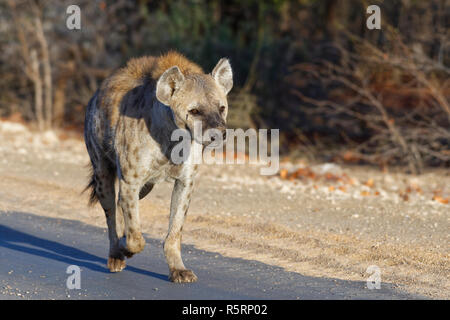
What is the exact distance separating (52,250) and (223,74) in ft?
8.12

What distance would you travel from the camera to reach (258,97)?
1770cm

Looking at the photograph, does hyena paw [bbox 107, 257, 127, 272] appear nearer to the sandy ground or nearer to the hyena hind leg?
the hyena hind leg

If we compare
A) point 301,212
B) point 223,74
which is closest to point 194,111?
point 223,74

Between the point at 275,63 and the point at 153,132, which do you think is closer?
the point at 153,132

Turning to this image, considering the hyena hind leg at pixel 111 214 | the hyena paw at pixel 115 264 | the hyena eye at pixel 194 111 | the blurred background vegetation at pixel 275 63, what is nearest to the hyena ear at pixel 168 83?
the hyena eye at pixel 194 111

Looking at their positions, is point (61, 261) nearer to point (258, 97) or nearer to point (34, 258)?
point (34, 258)

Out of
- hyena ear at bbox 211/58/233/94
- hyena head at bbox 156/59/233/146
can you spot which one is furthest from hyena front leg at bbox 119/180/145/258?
hyena ear at bbox 211/58/233/94

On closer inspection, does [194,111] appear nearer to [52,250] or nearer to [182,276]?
[182,276]

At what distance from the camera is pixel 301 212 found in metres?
9.33

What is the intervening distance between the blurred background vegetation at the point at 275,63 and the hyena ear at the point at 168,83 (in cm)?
757

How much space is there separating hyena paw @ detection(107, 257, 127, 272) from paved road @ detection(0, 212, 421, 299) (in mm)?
59

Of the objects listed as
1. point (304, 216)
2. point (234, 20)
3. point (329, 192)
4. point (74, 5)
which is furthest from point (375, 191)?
point (234, 20)

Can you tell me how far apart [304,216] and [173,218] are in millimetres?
3248

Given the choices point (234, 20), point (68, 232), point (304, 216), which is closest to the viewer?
point (68, 232)
